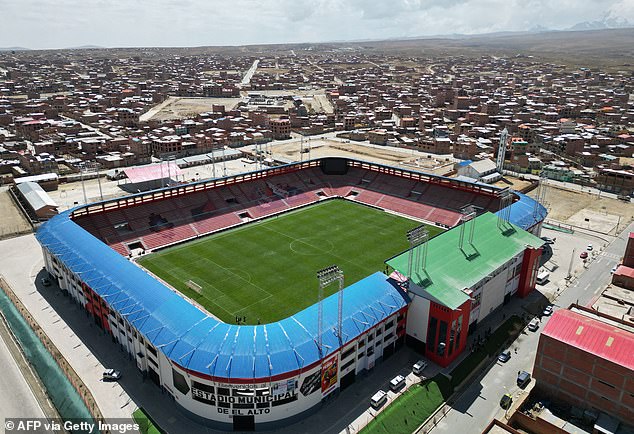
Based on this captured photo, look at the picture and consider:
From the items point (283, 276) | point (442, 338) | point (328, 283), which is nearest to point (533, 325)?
point (442, 338)

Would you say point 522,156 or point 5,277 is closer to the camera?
point 5,277

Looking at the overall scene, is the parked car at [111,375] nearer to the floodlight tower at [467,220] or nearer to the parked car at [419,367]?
the parked car at [419,367]

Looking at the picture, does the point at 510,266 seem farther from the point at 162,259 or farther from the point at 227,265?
the point at 162,259

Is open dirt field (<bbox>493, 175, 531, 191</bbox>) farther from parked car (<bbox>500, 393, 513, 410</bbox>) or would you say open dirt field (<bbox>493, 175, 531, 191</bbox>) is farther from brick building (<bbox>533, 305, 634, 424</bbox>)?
parked car (<bbox>500, 393, 513, 410</bbox>)

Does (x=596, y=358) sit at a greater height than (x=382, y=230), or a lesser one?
greater

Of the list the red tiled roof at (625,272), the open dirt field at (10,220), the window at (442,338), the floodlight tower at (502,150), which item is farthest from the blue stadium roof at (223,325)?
the floodlight tower at (502,150)

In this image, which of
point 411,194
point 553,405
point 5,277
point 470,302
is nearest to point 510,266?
point 470,302

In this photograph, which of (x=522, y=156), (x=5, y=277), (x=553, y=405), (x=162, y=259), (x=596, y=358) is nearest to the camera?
(x=596, y=358)
